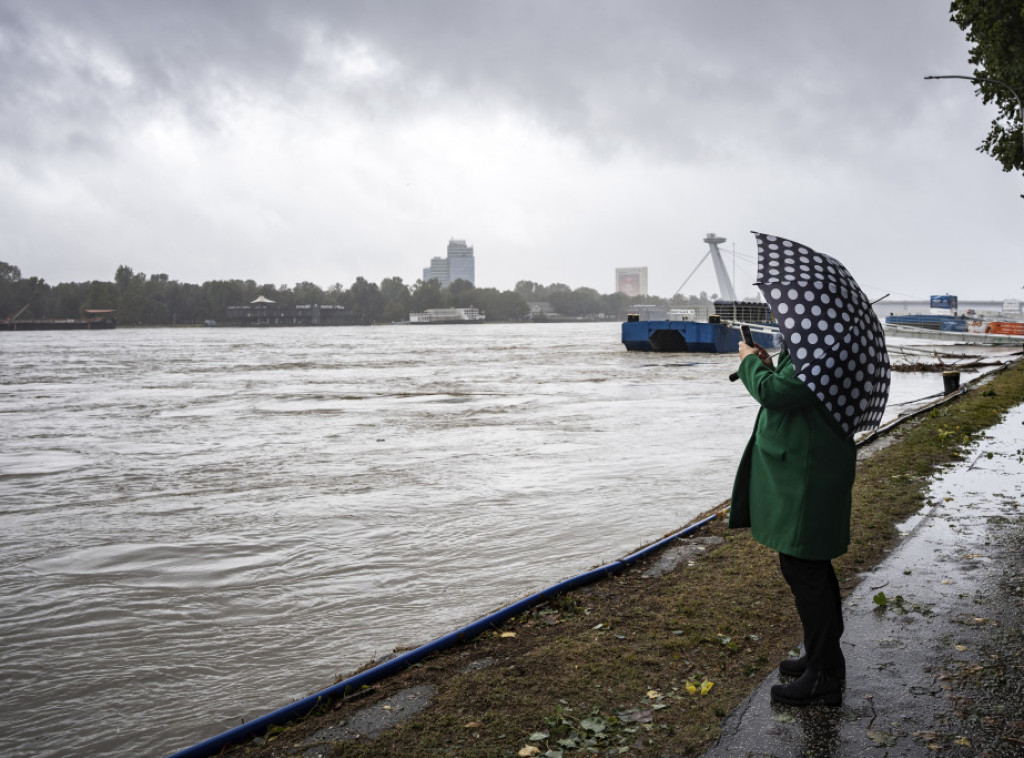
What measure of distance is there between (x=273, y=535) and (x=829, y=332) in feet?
22.3

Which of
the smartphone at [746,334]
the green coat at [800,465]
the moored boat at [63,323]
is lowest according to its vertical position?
the green coat at [800,465]

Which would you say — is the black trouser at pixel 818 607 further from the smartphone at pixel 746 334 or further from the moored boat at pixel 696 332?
the moored boat at pixel 696 332

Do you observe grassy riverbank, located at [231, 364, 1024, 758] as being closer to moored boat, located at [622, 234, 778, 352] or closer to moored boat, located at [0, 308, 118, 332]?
moored boat, located at [622, 234, 778, 352]

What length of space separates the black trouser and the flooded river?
2.80m

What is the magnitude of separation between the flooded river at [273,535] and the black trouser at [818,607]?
280cm

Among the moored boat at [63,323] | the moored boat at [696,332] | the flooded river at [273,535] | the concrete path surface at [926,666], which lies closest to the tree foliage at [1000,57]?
the flooded river at [273,535]

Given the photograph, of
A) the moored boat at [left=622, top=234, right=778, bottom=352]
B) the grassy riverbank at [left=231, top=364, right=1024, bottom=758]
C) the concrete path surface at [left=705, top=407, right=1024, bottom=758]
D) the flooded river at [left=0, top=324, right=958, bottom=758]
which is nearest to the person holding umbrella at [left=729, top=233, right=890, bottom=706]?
the concrete path surface at [left=705, top=407, right=1024, bottom=758]

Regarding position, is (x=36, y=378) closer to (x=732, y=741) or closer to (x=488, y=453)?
(x=488, y=453)

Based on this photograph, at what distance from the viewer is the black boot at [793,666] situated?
13.3 feet

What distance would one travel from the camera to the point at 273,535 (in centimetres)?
871

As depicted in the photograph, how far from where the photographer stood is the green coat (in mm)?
3602

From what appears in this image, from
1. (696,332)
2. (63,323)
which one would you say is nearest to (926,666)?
(696,332)

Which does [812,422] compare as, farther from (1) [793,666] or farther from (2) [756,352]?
(1) [793,666]

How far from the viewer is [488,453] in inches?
553
